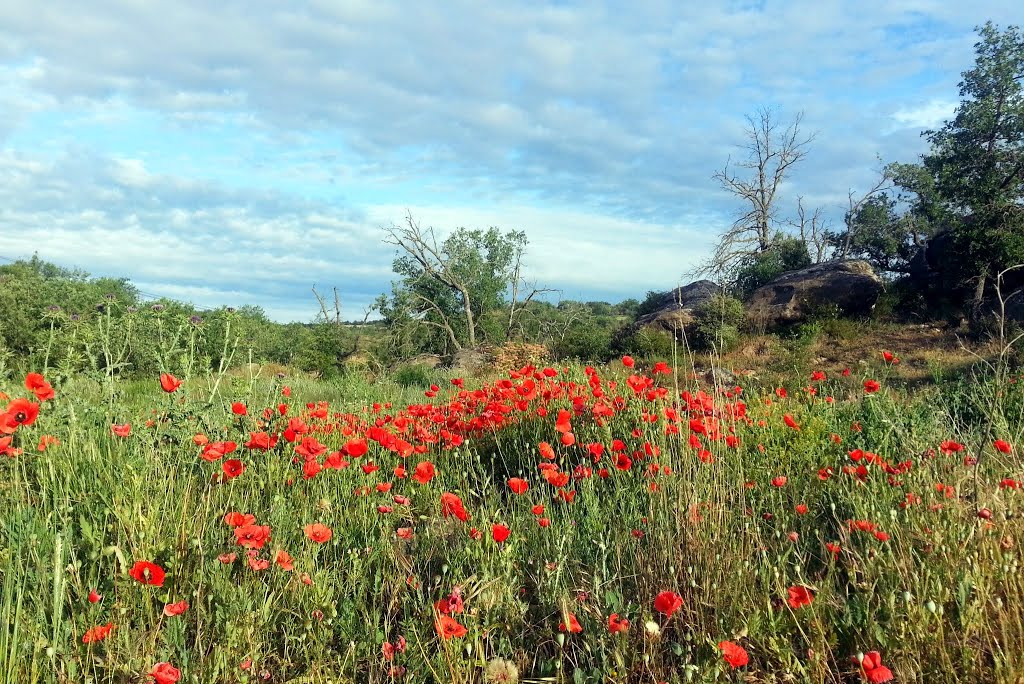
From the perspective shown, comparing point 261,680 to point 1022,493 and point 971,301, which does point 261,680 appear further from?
point 971,301

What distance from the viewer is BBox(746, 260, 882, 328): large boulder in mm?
15938

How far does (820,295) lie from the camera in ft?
53.3

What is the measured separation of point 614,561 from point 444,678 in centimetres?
86

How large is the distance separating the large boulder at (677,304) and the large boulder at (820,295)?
1355 mm

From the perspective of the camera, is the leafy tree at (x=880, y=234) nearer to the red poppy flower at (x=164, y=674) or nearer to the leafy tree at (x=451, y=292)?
the leafy tree at (x=451, y=292)

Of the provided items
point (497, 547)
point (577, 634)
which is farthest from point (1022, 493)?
point (497, 547)

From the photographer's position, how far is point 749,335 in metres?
16.1

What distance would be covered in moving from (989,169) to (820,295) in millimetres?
4495

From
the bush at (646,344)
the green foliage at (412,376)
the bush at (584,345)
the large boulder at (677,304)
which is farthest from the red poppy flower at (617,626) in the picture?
the bush at (584,345)

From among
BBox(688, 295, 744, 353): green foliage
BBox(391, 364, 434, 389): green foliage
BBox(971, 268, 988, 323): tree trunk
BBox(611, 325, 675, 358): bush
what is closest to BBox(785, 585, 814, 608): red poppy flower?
BBox(391, 364, 434, 389): green foliage

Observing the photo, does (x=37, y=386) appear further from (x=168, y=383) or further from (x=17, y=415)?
(x=168, y=383)

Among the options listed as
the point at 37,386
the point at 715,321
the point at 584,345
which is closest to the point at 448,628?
the point at 37,386

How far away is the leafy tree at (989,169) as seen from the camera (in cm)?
1423

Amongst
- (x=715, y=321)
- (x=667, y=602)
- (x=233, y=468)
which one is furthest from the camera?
(x=715, y=321)
